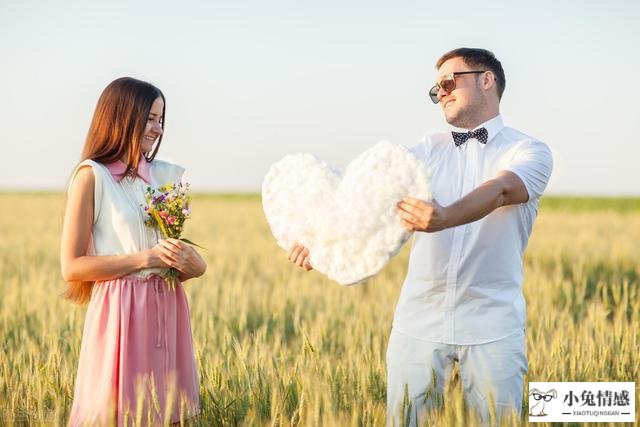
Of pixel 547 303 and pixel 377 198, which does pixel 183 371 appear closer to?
pixel 377 198

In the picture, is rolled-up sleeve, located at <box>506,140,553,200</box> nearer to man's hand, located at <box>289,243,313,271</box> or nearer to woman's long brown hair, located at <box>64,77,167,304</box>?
man's hand, located at <box>289,243,313,271</box>

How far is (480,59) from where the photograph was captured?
9.29 ft

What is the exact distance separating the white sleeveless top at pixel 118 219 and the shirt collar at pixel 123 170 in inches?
1.1

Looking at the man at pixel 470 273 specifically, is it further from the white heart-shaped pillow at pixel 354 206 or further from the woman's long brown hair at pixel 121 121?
the woman's long brown hair at pixel 121 121

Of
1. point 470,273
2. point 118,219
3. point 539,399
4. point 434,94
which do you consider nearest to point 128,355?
point 118,219

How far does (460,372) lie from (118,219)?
1.46 meters

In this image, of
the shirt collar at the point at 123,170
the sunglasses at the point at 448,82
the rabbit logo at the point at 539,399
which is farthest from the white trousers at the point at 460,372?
the shirt collar at the point at 123,170

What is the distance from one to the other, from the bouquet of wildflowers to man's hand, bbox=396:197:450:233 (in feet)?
2.76

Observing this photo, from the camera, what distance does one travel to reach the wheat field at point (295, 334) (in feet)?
10.5

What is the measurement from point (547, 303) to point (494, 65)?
413 centimetres

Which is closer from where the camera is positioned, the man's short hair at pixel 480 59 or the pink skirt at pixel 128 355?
the pink skirt at pixel 128 355

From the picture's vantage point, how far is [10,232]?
16.7 metres

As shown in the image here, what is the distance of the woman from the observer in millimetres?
2637

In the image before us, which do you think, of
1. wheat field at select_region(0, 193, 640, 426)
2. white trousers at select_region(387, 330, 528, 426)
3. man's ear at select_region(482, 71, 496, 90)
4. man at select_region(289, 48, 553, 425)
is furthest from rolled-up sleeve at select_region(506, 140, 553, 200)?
wheat field at select_region(0, 193, 640, 426)
